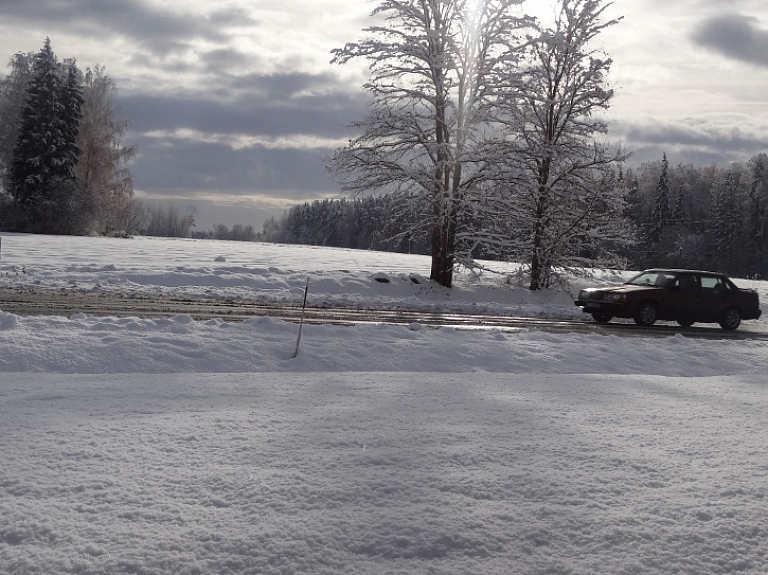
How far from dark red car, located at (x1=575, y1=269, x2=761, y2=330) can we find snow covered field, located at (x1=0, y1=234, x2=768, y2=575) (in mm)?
8365

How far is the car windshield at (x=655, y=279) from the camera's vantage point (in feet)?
54.4

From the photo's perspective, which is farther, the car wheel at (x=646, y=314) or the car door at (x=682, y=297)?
the car door at (x=682, y=297)

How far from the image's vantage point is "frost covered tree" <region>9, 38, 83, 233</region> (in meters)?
43.9

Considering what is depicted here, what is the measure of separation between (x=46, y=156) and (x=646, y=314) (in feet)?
139

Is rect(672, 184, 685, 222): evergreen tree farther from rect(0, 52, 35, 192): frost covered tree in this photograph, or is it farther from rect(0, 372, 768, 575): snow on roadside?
rect(0, 372, 768, 575): snow on roadside

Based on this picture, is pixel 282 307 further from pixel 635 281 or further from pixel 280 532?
pixel 280 532

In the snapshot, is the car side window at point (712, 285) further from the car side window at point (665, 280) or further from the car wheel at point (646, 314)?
the car wheel at point (646, 314)

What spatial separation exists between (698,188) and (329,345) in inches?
4039

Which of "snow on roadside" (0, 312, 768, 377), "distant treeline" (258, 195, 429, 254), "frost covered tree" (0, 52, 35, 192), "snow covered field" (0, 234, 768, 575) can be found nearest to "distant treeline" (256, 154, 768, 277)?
"distant treeline" (258, 195, 429, 254)

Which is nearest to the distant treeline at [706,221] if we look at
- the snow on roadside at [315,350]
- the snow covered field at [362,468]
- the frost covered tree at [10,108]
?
the frost covered tree at [10,108]

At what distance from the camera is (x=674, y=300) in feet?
54.2

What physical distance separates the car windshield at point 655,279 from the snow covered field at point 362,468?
928cm

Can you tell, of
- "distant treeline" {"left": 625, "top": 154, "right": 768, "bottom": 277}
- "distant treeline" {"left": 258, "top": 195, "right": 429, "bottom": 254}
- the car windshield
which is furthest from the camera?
"distant treeline" {"left": 258, "top": 195, "right": 429, "bottom": 254}

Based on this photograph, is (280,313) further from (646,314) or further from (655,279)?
(655,279)
